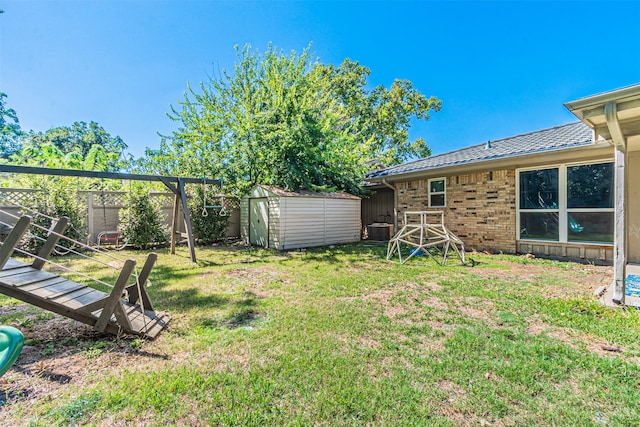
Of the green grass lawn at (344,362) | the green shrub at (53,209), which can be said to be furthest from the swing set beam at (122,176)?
the green grass lawn at (344,362)

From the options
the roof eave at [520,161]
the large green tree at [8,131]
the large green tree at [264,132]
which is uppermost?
the large green tree at [8,131]

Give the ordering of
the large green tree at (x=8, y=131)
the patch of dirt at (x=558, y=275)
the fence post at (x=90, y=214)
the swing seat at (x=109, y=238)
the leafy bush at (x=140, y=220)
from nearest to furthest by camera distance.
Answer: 1. the patch of dirt at (x=558, y=275)
2. the swing seat at (x=109, y=238)
3. the fence post at (x=90, y=214)
4. the leafy bush at (x=140, y=220)
5. the large green tree at (x=8, y=131)

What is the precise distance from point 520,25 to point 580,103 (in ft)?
36.6

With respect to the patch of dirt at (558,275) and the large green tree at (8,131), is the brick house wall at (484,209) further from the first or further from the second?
the large green tree at (8,131)

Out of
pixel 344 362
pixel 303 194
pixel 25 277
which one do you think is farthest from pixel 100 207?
pixel 344 362

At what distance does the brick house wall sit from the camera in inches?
303

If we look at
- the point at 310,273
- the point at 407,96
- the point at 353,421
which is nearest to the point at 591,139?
the point at 310,273

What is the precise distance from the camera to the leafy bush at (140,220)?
9.17 metres

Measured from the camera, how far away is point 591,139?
6.03 metres

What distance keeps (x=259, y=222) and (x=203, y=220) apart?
212cm

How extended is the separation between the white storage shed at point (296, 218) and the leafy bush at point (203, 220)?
96 cm

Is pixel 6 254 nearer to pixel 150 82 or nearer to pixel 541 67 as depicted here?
pixel 150 82

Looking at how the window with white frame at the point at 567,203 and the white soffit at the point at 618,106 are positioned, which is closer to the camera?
the white soffit at the point at 618,106

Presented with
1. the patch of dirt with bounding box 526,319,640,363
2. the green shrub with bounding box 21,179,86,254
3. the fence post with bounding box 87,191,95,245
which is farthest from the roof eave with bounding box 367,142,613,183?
the fence post with bounding box 87,191,95,245
